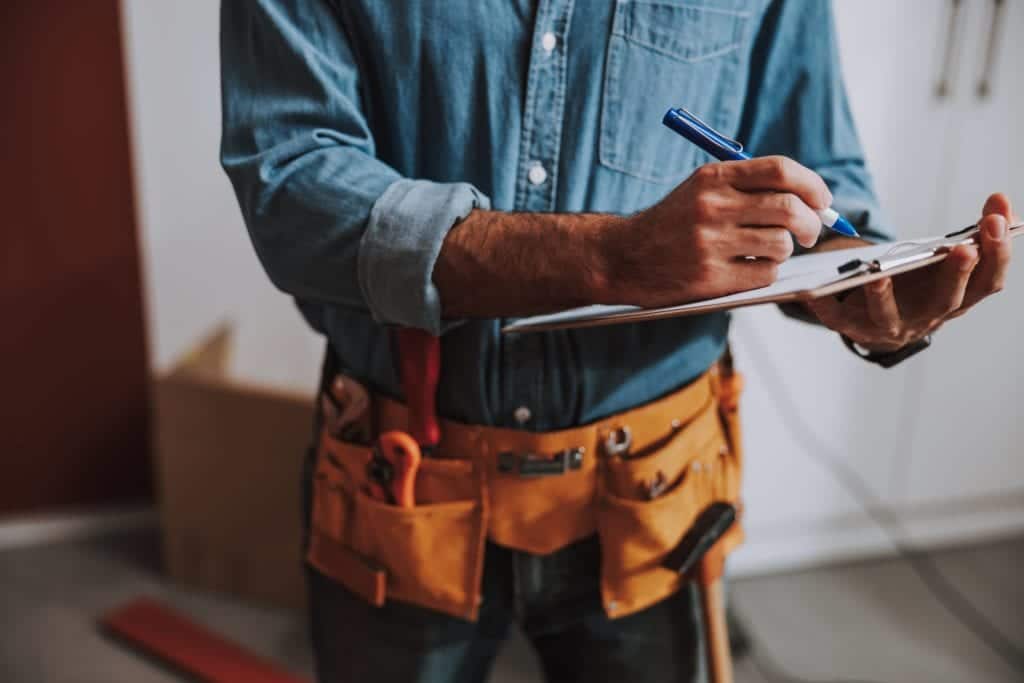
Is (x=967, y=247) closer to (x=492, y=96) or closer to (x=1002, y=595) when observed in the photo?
(x=492, y=96)

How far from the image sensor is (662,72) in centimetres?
74

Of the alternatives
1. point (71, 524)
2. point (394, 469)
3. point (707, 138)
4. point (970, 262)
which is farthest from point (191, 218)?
point (970, 262)

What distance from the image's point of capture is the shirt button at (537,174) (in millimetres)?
737

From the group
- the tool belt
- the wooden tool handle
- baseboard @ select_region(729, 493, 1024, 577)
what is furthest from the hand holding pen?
baseboard @ select_region(729, 493, 1024, 577)

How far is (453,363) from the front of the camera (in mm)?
769

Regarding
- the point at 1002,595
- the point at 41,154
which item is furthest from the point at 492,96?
the point at 1002,595

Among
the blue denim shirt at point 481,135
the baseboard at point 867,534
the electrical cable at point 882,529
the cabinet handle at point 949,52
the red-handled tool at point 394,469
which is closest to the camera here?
the blue denim shirt at point 481,135

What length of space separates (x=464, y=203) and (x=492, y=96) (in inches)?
5.0

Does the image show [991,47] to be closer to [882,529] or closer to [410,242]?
[882,529]

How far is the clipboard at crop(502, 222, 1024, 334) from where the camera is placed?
0.57 metres

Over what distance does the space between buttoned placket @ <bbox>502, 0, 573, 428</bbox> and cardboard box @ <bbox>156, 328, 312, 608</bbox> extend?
110cm

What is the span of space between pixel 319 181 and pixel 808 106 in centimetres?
46

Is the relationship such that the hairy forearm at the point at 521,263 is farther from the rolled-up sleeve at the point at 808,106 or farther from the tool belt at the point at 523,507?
the rolled-up sleeve at the point at 808,106

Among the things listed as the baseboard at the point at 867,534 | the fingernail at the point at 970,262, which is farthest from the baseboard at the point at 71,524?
the fingernail at the point at 970,262
